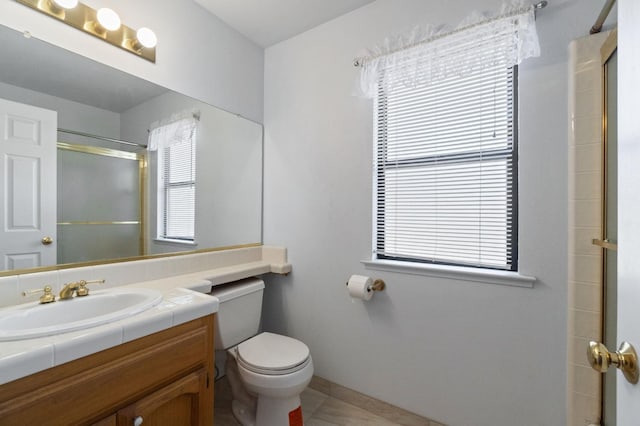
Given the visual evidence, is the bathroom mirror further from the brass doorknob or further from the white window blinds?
the brass doorknob

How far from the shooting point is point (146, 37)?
1.44 m

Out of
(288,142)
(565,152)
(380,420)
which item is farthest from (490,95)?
(380,420)

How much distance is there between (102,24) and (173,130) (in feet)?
1.80

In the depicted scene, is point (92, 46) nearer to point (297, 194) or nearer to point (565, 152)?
point (297, 194)

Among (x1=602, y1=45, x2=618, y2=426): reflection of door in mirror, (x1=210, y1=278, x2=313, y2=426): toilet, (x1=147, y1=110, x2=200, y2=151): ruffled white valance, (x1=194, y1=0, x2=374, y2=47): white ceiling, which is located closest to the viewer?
(x1=602, y1=45, x2=618, y2=426): reflection of door in mirror

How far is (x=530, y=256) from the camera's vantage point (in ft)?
4.28

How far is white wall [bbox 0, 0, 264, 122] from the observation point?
1211 millimetres

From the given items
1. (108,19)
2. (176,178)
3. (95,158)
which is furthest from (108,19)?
(176,178)

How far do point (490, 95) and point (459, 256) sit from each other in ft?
2.77

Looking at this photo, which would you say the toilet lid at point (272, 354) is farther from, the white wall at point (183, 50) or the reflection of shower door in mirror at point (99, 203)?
the white wall at point (183, 50)

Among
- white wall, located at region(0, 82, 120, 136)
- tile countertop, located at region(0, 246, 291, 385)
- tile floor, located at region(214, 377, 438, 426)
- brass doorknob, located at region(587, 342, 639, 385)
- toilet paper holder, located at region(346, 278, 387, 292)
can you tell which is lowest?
tile floor, located at region(214, 377, 438, 426)

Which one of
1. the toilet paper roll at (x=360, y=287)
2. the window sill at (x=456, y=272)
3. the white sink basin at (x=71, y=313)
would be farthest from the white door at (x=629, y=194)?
the white sink basin at (x=71, y=313)

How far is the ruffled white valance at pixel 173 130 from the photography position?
5.14 feet

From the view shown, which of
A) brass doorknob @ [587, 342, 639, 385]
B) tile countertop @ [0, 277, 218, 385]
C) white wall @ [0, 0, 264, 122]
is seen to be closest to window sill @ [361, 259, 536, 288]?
brass doorknob @ [587, 342, 639, 385]
